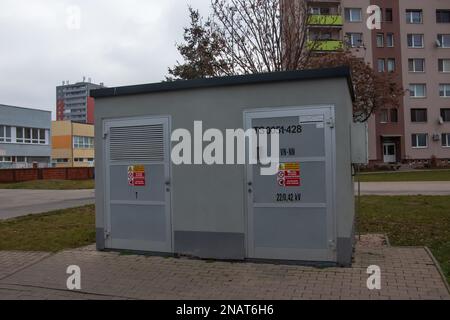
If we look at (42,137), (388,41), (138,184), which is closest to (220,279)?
(138,184)

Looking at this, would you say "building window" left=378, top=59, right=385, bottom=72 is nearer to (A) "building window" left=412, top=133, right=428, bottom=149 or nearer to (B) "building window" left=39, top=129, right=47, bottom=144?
(A) "building window" left=412, top=133, right=428, bottom=149

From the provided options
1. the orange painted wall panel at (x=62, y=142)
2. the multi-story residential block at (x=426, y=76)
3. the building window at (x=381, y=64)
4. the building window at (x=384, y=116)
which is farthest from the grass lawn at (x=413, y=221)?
the orange painted wall panel at (x=62, y=142)

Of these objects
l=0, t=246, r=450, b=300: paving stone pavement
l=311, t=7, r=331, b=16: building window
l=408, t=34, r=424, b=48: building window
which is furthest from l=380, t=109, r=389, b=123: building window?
l=0, t=246, r=450, b=300: paving stone pavement

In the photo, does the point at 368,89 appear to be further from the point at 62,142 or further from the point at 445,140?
the point at 62,142

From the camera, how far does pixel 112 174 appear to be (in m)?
7.95

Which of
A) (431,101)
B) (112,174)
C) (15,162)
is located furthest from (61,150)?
(112,174)

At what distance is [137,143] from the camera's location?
773cm

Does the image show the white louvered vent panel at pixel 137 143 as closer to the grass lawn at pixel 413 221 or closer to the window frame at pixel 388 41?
the grass lawn at pixel 413 221

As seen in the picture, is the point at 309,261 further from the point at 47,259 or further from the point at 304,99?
the point at 47,259

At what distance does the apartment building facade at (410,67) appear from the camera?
5169 cm

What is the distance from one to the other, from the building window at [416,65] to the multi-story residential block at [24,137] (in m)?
42.0

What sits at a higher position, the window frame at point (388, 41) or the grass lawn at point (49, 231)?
the window frame at point (388, 41)
